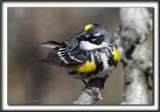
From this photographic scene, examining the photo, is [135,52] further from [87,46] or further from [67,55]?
[67,55]

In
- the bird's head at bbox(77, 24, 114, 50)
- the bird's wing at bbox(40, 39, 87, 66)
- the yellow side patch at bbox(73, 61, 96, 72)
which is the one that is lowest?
the yellow side patch at bbox(73, 61, 96, 72)

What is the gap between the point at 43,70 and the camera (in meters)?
7.25

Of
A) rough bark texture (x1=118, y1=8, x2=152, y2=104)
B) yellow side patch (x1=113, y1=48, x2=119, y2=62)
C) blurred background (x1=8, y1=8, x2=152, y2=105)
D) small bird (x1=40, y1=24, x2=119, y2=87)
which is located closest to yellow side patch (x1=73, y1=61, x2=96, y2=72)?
small bird (x1=40, y1=24, x2=119, y2=87)

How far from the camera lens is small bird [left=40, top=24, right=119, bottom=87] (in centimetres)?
393

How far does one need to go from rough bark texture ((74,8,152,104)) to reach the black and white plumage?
1.18 feet

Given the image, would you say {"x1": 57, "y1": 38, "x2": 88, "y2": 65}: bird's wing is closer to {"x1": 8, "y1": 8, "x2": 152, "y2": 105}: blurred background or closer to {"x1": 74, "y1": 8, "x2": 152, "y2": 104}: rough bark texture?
{"x1": 74, "y1": 8, "x2": 152, "y2": 104}: rough bark texture

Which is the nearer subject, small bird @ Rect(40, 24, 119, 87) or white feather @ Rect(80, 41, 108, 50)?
small bird @ Rect(40, 24, 119, 87)

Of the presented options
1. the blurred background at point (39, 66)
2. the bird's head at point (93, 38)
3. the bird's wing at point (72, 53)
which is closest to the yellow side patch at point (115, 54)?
the bird's head at point (93, 38)

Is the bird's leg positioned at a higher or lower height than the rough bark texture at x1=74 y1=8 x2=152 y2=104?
lower

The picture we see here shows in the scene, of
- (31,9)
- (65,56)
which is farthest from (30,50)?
(65,56)

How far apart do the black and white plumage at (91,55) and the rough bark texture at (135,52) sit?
36 centimetres

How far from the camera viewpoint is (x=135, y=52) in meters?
4.59

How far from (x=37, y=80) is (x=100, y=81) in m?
3.25

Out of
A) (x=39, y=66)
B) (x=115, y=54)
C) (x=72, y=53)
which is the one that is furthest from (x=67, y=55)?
(x=39, y=66)
